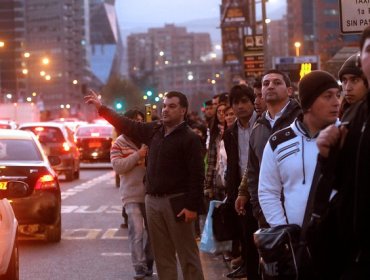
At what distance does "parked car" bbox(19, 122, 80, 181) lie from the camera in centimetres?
2847

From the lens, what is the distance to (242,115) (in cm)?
929

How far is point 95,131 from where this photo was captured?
3584 centimetres

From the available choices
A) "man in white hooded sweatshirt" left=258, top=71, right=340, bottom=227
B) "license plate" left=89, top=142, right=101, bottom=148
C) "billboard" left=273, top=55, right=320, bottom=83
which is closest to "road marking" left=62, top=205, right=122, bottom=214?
"billboard" left=273, top=55, right=320, bottom=83

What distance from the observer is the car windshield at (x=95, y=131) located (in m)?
35.6

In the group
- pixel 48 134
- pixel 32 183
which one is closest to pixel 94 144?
pixel 48 134

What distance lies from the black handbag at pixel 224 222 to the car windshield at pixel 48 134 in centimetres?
1981

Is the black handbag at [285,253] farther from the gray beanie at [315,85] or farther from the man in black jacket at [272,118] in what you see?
the man in black jacket at [272,118]

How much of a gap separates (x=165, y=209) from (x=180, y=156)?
0.48 metres

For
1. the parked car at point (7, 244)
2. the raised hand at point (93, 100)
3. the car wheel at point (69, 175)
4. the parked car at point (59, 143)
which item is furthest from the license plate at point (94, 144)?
the parked car at point (7, 244)

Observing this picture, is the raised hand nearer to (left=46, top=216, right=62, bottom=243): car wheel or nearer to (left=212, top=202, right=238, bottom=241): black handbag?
(left=212, top=202, right=238, bottom=241): black handbag

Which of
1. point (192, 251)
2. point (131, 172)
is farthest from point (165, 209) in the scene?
point (131, 172)

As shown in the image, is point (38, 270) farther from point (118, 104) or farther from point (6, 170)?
point (118, 104)

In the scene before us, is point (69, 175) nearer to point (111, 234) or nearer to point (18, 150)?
point (111, 234)

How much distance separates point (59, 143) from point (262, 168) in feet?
76.4
